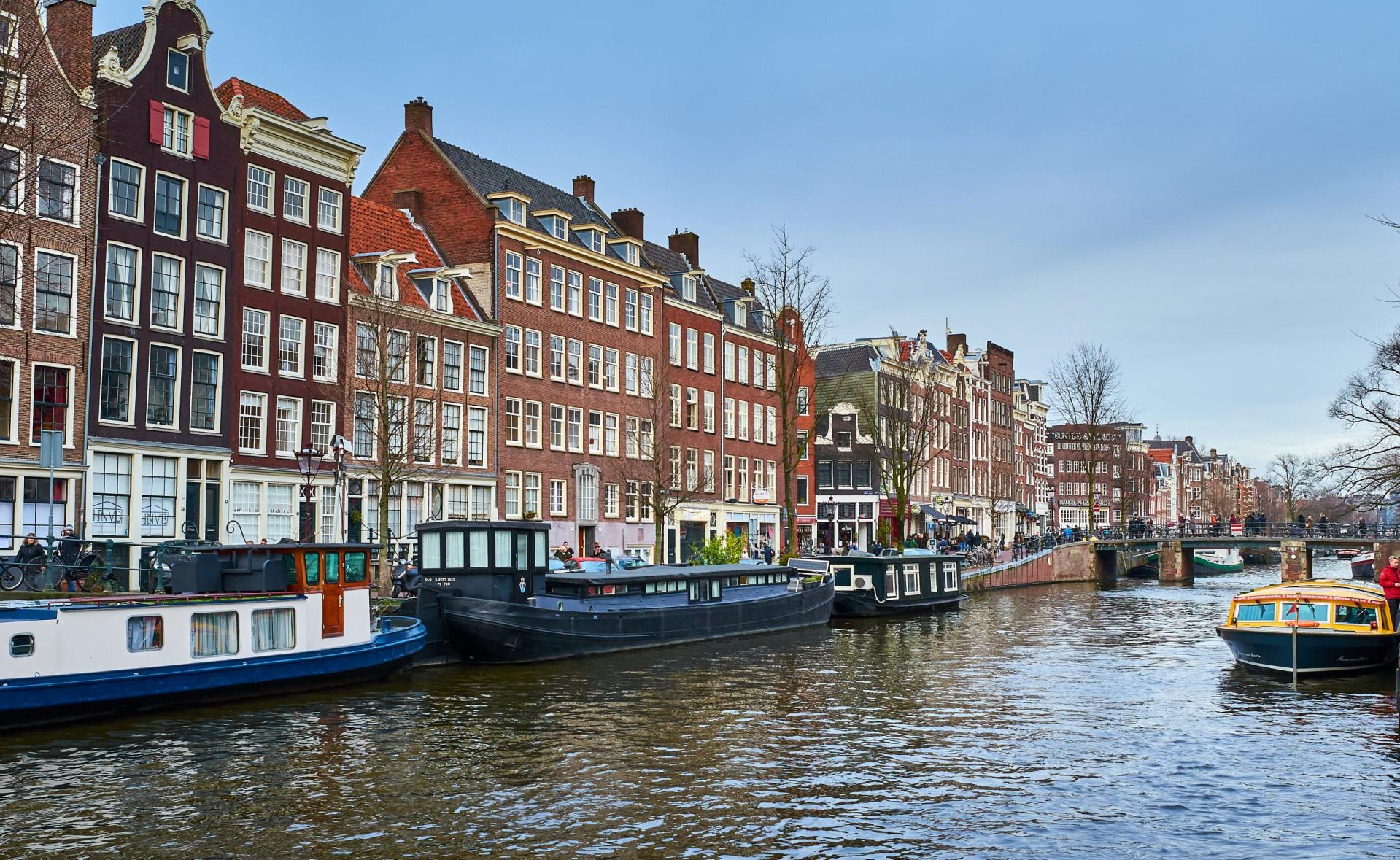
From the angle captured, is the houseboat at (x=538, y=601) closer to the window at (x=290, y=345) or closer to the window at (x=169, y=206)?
the window at (x=290, y=345)

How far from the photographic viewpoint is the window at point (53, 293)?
3778cm

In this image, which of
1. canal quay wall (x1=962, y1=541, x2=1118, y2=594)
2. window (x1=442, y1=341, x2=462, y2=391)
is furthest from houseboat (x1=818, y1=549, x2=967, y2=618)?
canal quay wall (x1=962, y1=541, x2=1118, y2=594)

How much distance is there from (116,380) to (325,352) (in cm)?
902

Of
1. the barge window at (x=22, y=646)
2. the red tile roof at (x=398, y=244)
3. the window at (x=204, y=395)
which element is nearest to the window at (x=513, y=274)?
the red tile roof at (x=398, y=244)

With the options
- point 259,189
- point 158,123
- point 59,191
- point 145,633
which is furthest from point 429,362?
point 145,633

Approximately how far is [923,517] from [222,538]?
63.7 m

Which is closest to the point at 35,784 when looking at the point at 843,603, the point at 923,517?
the point at 843,603

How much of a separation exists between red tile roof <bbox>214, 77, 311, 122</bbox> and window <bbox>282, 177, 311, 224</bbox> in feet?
7.30

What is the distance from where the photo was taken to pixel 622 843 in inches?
655

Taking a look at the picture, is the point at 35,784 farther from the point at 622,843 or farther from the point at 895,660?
the point at 895,660

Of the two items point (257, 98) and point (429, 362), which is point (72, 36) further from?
point (429, 362)

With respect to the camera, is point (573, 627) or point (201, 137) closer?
point (573, 627)

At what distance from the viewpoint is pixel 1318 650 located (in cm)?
3291

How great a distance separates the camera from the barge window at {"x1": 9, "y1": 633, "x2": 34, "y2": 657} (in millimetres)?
23766
